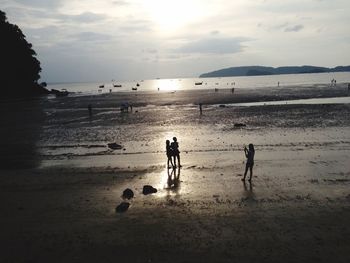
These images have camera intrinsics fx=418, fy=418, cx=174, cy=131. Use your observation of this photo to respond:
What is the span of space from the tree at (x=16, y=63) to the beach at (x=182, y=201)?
77047 millimetres

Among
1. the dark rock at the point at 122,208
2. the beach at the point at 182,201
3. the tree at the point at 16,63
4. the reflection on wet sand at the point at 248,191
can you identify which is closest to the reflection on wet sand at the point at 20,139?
the beach at the point at 182,201

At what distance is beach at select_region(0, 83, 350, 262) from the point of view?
39.5 feet

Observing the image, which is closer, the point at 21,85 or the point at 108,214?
the point at 108,214

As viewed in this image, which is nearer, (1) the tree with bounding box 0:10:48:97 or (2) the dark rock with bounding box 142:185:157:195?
(2) the dark rock with bounding box 142:185:157:195

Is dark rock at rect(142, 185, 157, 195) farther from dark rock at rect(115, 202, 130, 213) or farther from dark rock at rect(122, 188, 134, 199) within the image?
dark rock at rect(115, 202, 130, 213)

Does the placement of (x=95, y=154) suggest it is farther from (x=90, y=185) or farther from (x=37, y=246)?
(x=37, y=246)

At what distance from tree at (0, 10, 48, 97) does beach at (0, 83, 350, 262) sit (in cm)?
7705

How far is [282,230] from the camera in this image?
13094 millimetres

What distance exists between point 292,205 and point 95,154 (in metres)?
16.5

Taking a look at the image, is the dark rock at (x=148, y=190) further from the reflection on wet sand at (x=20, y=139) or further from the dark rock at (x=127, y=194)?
the reflection on wet sand at (x=20, y=139)

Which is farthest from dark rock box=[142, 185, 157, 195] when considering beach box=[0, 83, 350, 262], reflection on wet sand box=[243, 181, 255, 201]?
reflection on wet sand box=[243, 181, 255, 201]

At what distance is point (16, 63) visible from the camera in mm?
108938

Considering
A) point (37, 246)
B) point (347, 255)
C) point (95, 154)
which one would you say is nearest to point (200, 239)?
point (347, 255)

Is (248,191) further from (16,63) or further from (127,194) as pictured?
(16,63)
